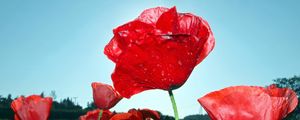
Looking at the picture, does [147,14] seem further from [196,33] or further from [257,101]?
[257,101]

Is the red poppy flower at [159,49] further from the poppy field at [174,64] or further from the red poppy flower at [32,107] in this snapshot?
the red poppy flower at [32,107]

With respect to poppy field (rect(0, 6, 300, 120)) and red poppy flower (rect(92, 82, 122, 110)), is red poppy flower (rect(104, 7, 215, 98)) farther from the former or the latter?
red poppy flower (rect(92, 82, 122, 110))

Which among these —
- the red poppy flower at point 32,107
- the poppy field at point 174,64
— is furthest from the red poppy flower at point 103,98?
the poppy field at point 174,64

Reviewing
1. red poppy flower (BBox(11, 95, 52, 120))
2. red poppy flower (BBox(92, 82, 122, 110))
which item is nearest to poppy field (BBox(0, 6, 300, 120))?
red poppy flower (BBox(11, 95, 52, 120))

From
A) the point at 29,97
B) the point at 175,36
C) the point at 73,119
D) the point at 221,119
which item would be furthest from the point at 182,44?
the point at 73,119

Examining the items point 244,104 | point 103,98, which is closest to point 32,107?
point 103,98

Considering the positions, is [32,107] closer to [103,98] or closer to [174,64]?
[103,98]
